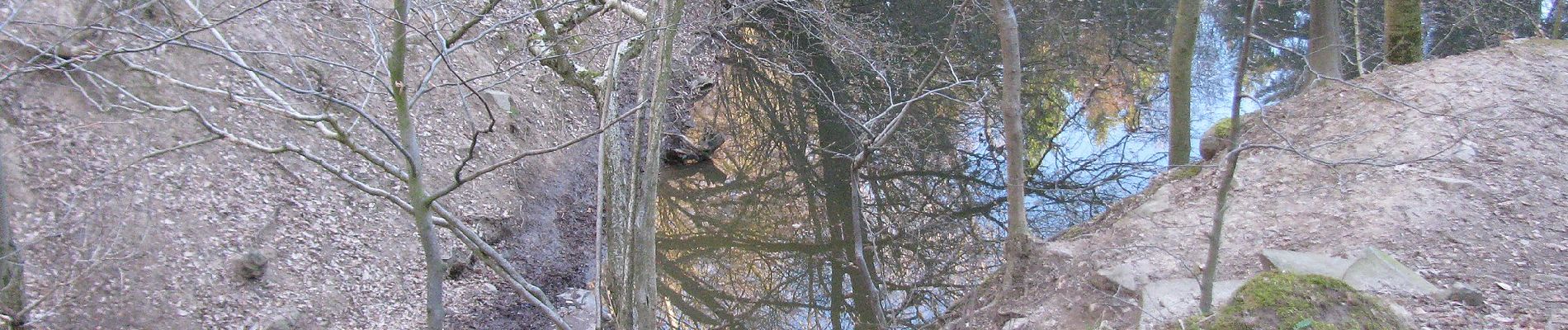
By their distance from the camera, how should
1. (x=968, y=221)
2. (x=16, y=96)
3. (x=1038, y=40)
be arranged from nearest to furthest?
1. (x=16, y=96)
2. (x=968, y=221)
3. (x=1038, y=40)

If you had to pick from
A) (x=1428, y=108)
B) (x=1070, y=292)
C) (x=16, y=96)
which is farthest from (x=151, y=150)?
(x=1428, y=108)

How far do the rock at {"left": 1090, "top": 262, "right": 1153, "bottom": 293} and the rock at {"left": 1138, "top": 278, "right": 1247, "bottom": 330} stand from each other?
173 millimetres

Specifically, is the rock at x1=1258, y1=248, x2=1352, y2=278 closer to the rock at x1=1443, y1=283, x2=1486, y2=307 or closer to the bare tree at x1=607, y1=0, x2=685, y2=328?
the rock at x1=1443, y1=283, x2=1486, y2=307

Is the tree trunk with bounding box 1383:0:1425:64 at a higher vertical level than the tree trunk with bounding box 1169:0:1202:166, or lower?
higher

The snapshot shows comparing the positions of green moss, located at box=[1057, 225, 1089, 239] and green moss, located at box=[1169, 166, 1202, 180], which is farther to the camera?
green moss, located at box=[1169, 166, 1202, 180]

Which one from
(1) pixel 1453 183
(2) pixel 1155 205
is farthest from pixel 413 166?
(1) pixel 1453 183

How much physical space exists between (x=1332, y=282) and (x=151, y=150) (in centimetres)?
792

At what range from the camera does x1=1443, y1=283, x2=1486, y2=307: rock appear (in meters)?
4.79

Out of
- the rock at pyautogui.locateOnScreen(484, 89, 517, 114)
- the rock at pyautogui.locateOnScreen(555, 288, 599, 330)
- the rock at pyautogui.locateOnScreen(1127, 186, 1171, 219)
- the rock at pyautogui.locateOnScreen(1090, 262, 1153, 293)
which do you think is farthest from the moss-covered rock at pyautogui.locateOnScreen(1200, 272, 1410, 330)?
the rock at pyautogui.locateOnScreen(484, 89, 517, 114)

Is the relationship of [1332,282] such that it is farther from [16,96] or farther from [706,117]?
[706,117]

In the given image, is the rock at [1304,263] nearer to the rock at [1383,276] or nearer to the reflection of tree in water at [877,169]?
the rock at [1383,276]

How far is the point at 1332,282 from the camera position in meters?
4.68

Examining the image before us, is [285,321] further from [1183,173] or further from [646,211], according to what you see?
[1183,173]

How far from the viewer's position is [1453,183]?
628cm
